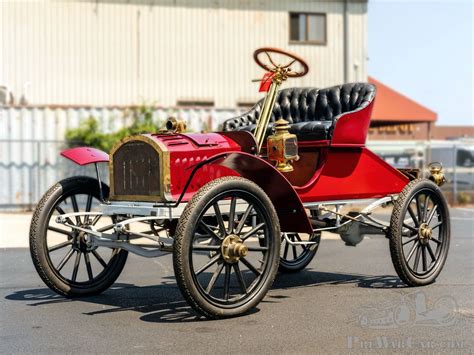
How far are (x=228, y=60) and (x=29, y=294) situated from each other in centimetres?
1678

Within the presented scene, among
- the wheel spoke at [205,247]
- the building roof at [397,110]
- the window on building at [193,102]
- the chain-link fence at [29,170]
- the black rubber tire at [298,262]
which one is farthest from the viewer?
the building roof at [397,110]

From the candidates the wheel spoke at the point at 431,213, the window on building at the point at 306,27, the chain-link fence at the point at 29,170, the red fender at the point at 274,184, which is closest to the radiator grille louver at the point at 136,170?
the red fender at the point at 274,184

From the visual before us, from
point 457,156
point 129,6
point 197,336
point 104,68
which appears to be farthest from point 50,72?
point 197,336

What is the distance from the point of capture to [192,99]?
883 inches

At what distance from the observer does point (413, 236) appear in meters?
6.88

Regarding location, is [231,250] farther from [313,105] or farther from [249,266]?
[313,105]

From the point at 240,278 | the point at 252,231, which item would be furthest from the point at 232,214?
the point at 240,278

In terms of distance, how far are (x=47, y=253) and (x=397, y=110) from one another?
24.9m

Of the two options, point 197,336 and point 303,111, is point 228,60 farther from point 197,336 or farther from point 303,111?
point 197,336

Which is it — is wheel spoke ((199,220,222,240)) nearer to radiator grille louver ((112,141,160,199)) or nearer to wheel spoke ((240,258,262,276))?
wheel spoke ((240,258,262,276))

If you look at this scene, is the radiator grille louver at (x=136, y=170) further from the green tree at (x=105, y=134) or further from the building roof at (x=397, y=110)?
the building roof at (x=397, y=110)

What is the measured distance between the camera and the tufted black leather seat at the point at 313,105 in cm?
720

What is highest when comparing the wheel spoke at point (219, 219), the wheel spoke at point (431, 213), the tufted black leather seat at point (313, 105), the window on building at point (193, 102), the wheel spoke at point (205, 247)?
the window on building at point (193, 102)

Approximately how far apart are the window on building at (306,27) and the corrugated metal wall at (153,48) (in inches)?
8.2
